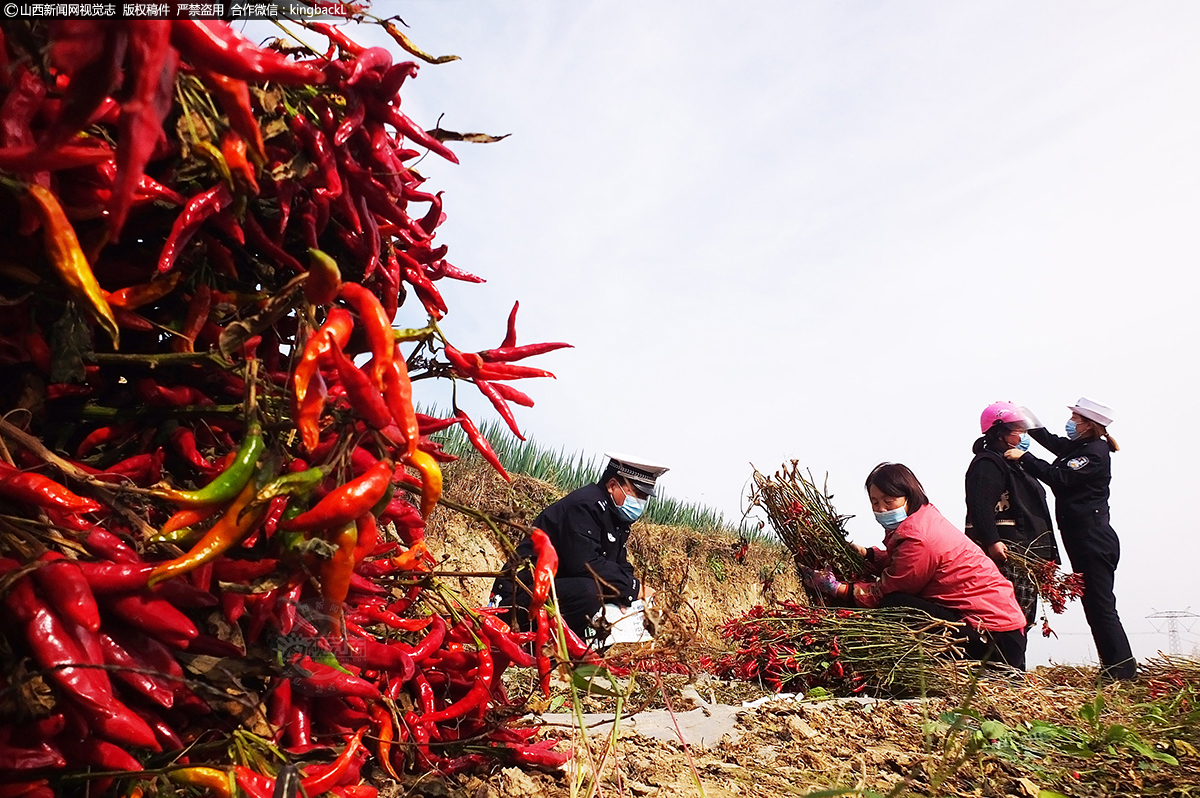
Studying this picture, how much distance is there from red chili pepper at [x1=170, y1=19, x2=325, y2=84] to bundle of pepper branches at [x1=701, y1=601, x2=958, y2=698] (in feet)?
14.7

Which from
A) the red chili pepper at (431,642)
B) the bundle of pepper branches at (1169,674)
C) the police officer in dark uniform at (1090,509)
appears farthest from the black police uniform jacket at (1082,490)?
the red chili pepper at (431,642)

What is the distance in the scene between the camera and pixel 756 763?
2695 mm

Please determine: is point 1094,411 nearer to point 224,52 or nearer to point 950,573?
point 950,573

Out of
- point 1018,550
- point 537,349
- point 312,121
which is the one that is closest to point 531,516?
point 1018,550

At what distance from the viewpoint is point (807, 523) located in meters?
6.00

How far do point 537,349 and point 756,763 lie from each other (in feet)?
5.58

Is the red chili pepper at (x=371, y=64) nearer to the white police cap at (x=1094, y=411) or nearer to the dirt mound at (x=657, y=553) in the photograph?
the dirt mound at (x=657, y=553)

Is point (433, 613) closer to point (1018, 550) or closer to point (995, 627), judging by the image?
point (995, 627)

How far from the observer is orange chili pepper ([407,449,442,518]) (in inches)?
56.4

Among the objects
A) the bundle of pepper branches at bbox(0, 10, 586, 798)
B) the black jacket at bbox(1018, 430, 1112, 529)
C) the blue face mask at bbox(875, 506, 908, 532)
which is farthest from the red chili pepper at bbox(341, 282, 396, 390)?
the black jacket at bbox(1018, 430, 1112, 529)

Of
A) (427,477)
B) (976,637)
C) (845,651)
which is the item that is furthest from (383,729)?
(976,637)

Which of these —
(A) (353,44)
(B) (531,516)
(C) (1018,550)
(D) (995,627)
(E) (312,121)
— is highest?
(A) (353,44)

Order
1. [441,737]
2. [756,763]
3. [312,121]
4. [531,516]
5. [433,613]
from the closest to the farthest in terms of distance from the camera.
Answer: [312,121] < [441,737] < [433,613] < [756,763] < [531,516]

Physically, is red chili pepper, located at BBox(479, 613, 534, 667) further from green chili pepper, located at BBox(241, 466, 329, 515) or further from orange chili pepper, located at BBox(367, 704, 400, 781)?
green chili pepper, located at BBox(241, 466, 329, 515)
